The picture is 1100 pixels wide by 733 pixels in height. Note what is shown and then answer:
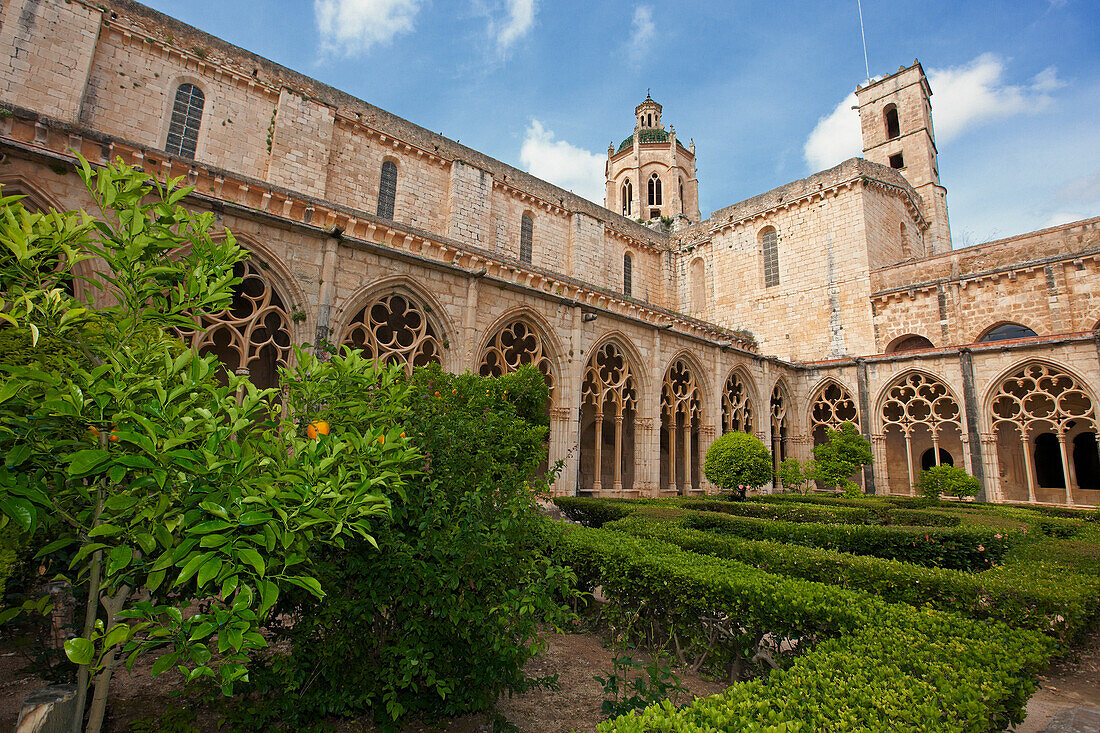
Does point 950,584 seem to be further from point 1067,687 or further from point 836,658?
point 836,658

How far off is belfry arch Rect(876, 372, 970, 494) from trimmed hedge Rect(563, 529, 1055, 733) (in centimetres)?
1397

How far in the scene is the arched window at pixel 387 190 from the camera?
15.1 meters

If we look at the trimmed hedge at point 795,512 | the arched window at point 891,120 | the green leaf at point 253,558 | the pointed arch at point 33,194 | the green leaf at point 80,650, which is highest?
the arched window at point 891,120

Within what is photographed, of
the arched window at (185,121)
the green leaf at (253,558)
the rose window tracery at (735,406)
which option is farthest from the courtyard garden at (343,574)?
the arched window at (185,121)

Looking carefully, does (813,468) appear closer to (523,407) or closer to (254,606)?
(523,407)

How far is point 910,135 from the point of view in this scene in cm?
2653

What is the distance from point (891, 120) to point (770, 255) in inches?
599

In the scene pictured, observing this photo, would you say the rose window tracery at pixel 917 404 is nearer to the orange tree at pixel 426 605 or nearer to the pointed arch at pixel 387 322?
the pointed arch at pixel 387 322

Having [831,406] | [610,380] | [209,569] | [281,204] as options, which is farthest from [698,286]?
[209,569]

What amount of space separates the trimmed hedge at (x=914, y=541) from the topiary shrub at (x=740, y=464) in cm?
401

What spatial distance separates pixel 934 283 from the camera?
16.9 meters

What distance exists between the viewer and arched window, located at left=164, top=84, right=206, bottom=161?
12336 mm

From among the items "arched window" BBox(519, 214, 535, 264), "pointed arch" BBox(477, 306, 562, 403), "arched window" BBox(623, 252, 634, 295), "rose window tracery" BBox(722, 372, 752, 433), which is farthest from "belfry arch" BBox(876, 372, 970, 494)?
"arched window" BBox(519, 214, 535, 264)

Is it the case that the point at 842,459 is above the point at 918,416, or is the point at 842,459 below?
below
